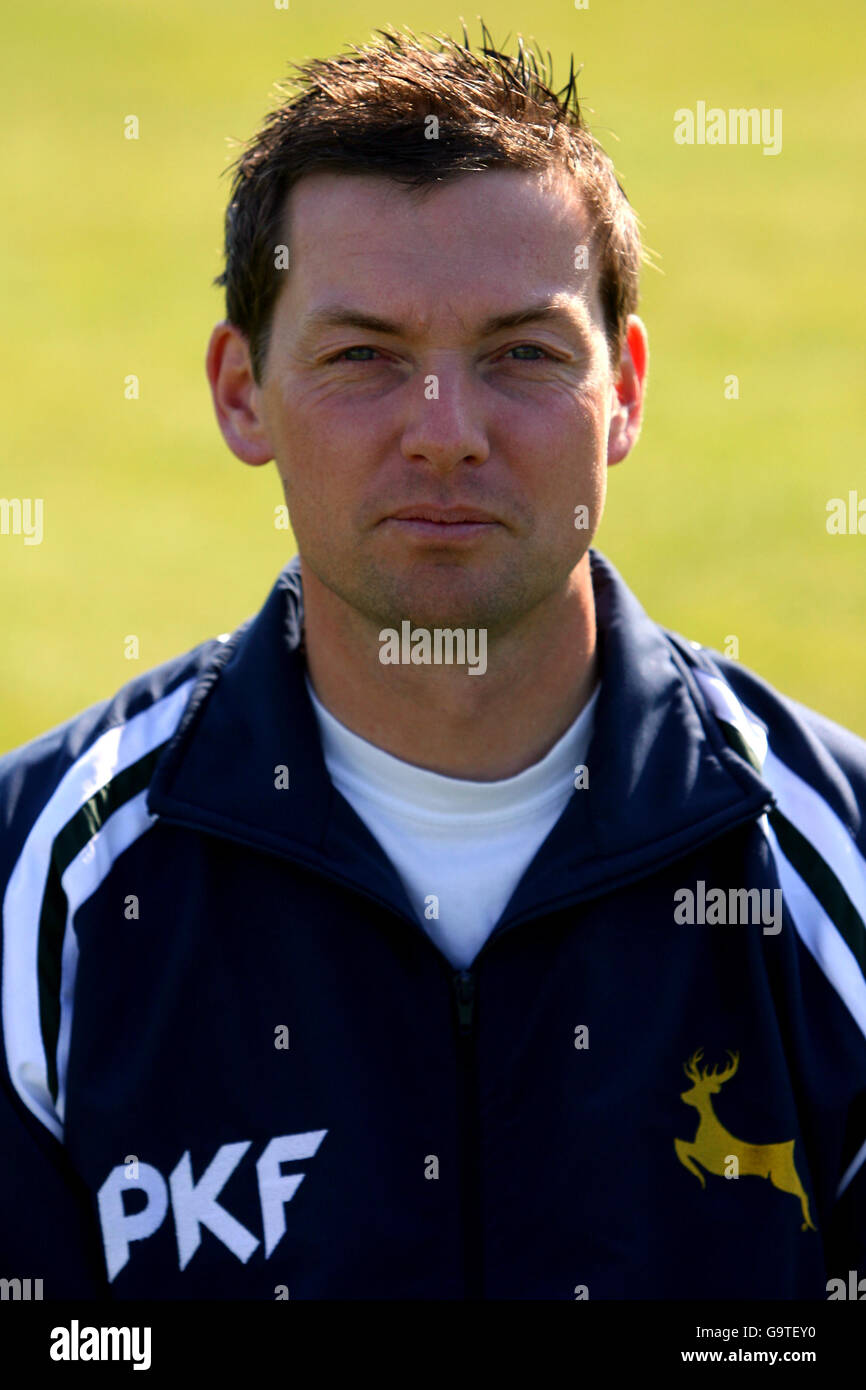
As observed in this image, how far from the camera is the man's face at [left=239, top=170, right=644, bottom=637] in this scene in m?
2.42

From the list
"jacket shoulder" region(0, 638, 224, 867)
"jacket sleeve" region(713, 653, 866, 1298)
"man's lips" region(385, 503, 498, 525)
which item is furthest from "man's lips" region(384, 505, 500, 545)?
"jacket sleeve" region(713, 653, 866, 1298)

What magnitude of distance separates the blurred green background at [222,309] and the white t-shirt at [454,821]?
15.0 ft

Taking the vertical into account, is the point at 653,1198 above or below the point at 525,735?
below

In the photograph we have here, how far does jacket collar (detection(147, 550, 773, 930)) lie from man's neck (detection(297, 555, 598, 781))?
0.07 m

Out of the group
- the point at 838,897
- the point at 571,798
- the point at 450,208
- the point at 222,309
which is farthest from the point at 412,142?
the point at 222,309

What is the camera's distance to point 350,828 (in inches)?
95.3

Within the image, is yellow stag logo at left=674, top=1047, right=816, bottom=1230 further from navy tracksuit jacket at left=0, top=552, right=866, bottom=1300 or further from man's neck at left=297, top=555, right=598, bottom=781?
man's neck at left=297, top=555, right=598, bottom=781

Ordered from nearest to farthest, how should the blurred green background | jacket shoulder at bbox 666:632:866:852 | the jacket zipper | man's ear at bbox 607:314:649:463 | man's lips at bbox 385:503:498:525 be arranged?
the jacket zipper → man's lips at bbox 385:503:498:525 → jacket shoulder at bbox 666:632:866:852 → man's ear at bbox 607:314:649:463 → the blurred green background

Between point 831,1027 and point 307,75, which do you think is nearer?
point 831,1027

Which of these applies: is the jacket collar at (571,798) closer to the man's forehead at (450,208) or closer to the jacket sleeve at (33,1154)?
the jacket sleeve at (33,1154)

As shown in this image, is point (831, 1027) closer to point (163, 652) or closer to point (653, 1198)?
point (653, 1198)

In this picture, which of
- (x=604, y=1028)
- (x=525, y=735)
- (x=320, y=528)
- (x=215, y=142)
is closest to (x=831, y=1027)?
(x=604, y=1028)

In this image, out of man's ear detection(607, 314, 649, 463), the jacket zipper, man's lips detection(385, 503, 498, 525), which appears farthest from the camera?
man's ear detection(607, 314, 649, 463)
